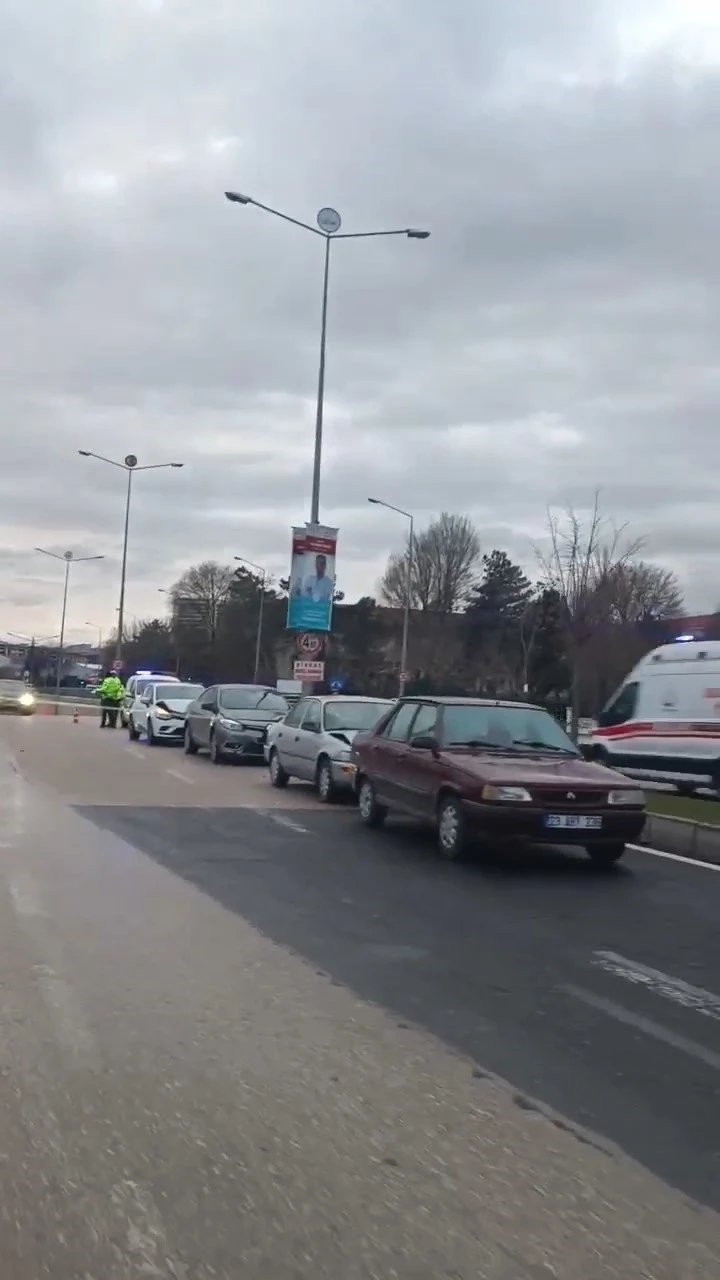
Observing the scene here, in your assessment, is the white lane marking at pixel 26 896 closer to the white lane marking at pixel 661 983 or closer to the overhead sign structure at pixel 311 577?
the white lane marking at pixel 661 983

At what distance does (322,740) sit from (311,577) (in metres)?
9.95

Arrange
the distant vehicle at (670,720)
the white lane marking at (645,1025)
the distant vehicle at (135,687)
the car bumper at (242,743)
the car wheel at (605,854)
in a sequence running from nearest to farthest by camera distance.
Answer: the white lane marking at (645,1025) < the car wheel at (605,854) < the distant vehicle at (670,720) < the car bumper at (242,743) < the distant vehicle at (135,687)

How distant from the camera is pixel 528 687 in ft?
201

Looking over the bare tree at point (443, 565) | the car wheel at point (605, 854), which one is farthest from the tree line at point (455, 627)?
the car wheel at point (605, 854)

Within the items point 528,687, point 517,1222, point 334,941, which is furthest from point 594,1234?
point 528,687

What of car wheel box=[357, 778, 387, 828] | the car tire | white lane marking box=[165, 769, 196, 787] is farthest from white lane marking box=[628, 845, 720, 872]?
white lane marking box=[165, 769, 196, 787]

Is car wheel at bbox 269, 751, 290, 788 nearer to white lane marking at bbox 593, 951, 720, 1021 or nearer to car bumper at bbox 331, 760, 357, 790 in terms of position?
car bumper at bbox 331, 760, 357, 790

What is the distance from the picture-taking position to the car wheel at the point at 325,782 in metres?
17.9

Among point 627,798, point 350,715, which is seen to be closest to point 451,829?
point 627,798

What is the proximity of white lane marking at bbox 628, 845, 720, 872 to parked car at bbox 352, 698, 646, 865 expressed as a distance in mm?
971

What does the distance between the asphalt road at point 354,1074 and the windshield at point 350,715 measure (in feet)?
24.8

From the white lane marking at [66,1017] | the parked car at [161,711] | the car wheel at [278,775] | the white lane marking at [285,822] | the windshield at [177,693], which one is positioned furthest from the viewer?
the windshield at [177,693]

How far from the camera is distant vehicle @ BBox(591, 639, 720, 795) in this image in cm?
2047

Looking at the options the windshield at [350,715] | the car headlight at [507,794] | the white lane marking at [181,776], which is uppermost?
the windshield at [350,715]
